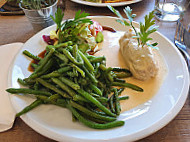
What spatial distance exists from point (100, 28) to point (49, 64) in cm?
123

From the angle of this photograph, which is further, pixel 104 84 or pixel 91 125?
pixel 104 84

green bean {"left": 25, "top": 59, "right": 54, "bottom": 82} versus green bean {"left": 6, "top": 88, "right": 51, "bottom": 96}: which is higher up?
green bean {"left": 25, "top": 59, "right": 54, "bottom": 82}

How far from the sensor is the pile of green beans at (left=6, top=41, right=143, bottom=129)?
1.53 m

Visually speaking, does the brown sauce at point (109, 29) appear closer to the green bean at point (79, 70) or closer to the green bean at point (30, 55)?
the green bean at point (30, 55)

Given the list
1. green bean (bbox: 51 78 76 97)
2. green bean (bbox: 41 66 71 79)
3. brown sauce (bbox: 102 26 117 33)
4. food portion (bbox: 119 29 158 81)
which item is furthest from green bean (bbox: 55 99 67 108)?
brown sauce (bbox: 102 26 117 33)

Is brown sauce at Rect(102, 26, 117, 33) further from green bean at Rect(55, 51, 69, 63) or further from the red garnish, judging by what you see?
green bean at Rect(55, 51, 69, 63)

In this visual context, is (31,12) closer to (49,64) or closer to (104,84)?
(49,64)

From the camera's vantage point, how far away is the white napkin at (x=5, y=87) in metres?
1.57

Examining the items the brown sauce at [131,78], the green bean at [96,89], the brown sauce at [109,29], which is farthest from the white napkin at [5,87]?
the brown sauce at [109,29]

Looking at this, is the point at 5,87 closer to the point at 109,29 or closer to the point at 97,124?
the point at 97,124

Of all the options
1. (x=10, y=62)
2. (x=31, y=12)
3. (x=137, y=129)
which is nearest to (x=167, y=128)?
(x=137, y=129)

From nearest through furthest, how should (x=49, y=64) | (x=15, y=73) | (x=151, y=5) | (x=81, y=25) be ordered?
1. (x=49, y=64)
2. (x=15, y=73)
3. (x=81, y=25)
4. (x=151, y=5)

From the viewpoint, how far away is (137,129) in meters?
1.41

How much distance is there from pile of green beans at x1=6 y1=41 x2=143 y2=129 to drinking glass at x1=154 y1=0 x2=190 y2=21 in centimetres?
189
